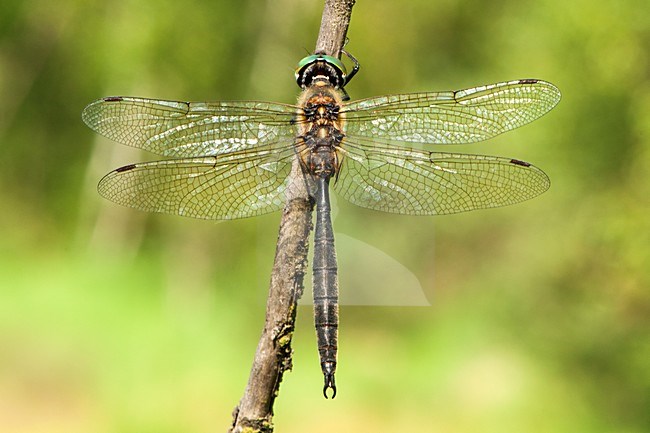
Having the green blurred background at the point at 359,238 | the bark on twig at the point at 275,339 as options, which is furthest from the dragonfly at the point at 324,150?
the green blurred background at the point at 359,238

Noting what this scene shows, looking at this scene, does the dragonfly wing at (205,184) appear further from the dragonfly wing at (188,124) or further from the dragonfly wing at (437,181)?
the dragonfly wing at (437,181)

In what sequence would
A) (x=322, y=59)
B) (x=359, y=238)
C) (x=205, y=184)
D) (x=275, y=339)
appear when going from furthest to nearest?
(x=359, y=238)
(x=205, y=184)
(x=322, y=59)
(x=275, y=339)

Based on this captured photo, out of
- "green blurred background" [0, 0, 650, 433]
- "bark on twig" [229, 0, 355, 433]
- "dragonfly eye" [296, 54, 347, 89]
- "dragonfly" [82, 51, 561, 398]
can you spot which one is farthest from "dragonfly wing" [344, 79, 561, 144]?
"green blurred background" [0, 0, 650, 433]

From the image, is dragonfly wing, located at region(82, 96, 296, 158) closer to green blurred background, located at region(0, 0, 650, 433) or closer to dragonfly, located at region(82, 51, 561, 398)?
dragonfly, located at region(82, 51, 561, 398)

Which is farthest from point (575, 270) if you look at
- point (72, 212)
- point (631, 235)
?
point (72, 212)

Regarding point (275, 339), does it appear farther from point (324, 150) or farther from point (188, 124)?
point (188, 124)

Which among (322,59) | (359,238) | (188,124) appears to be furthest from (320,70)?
(359,238)
